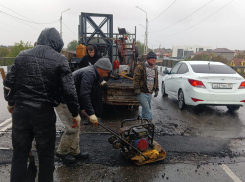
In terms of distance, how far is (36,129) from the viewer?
243 centimetres

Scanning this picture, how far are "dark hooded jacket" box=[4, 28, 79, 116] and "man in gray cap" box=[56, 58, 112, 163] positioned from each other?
0.71m

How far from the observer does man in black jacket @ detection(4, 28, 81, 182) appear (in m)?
2.38

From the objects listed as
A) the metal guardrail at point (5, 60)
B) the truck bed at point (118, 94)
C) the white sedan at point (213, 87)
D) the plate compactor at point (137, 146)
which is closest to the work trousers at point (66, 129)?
the plate compactor at point (137, 146)

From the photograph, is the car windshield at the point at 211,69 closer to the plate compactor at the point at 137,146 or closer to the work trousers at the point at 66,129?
the plate compactor at the point at 137,146

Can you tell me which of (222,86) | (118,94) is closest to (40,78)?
(118,94)

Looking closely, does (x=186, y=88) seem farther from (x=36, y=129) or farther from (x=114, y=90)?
(x=36, y=129)

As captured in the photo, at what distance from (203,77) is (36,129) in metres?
5.15

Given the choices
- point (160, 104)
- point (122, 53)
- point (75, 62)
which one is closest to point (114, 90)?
point (75, 62)

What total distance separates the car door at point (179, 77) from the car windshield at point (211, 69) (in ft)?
1.12

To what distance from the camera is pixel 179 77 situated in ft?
24.9

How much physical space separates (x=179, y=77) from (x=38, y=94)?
5898mm

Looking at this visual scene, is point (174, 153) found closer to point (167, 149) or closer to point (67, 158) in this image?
point (167, 149)

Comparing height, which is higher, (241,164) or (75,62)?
(75,62)

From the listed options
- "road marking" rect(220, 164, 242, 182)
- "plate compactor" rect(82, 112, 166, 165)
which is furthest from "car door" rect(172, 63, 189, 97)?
"plate compactor" rect(82, 112, 166, 165)
